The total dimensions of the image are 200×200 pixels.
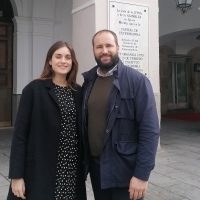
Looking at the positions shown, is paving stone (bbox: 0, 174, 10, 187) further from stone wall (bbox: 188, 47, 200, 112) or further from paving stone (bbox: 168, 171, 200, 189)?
stone wall (bbox: 188, 47, 200, 112)

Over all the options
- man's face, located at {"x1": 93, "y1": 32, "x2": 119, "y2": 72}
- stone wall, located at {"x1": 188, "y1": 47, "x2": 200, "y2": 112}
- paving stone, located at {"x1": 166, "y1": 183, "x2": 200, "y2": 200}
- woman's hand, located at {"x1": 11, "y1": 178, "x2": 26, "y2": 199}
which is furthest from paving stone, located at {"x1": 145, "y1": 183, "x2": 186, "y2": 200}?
stone wall, located at {"x1": 188, "y1": 47, "x2": 200, "y2": 112}

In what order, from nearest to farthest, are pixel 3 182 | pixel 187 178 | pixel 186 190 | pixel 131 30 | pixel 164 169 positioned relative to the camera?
pixel 186 190
pixel 3 182
pixel 187 178
pixel 164 169
pixel 131 30

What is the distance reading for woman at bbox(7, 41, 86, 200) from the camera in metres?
2.17

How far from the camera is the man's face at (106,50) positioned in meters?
2.20

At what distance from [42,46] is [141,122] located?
279 inches

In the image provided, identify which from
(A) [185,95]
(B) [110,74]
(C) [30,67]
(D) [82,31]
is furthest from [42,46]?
(A) [185,95]

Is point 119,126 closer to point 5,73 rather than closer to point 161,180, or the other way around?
point 161,180

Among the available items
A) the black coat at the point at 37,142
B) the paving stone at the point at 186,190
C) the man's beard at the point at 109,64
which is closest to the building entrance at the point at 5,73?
the paving stone at the point at 186,190

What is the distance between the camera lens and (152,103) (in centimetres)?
215

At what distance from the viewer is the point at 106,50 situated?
2201 mm

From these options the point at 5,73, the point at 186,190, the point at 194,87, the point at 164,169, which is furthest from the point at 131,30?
the point at 194,87

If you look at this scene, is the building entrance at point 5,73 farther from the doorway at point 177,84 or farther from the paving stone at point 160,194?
the doorway at point 177,84

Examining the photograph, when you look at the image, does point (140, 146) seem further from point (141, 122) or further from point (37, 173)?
point (37, 173)

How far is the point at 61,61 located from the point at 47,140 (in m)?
0.59
